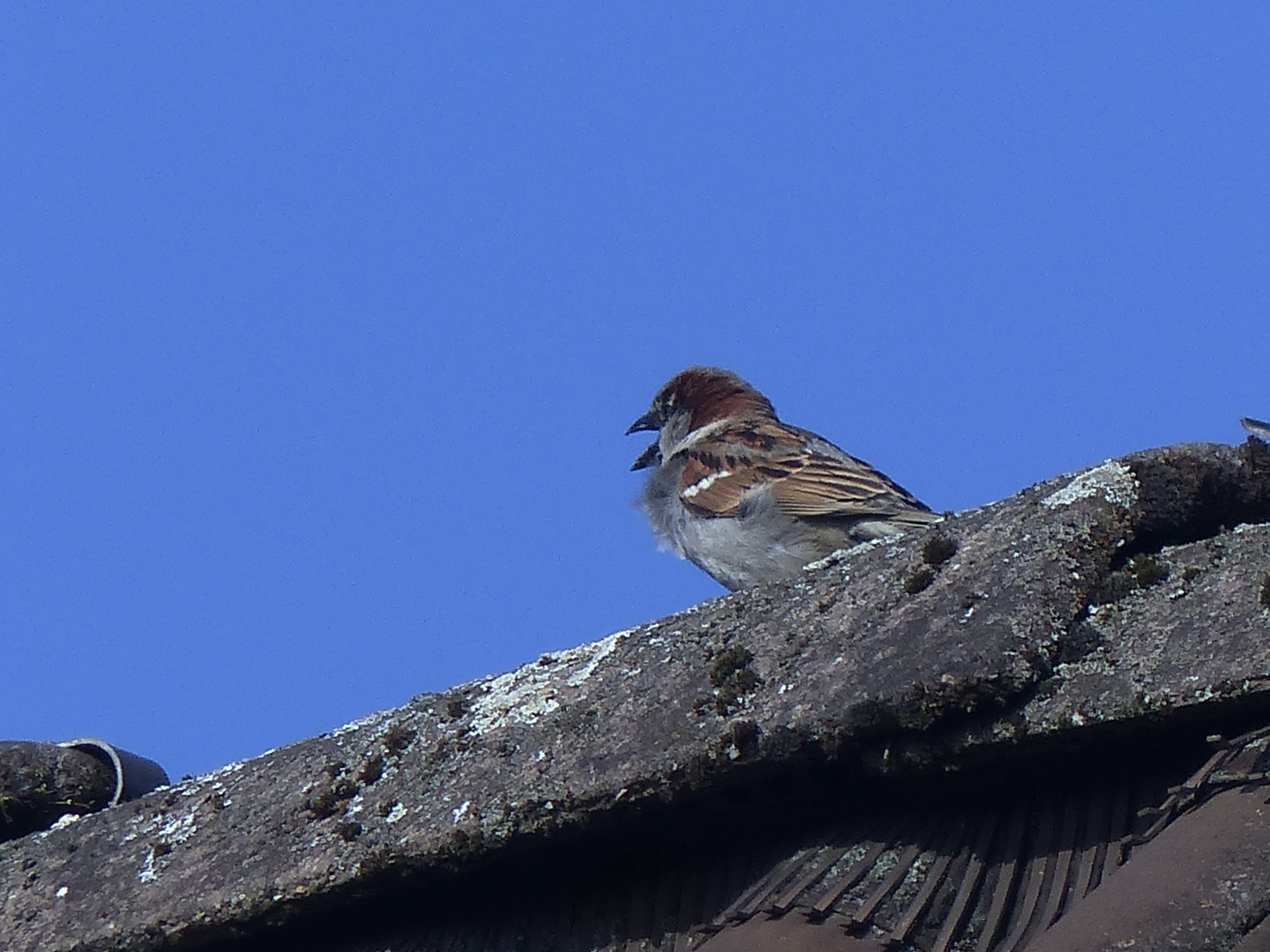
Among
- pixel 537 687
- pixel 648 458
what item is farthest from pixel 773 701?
pixel 648 458

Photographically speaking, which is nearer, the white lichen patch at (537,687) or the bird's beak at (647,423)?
the white lichen patch at (537,687)

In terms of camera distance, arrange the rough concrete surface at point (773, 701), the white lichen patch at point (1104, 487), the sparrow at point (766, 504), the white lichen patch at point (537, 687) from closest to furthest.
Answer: the rough concrete surface at point (773, 701) → the white lichen patch at point (1104, 487) → the white lichen patch at point (537, 687) → the sparrow at point (766, 504)

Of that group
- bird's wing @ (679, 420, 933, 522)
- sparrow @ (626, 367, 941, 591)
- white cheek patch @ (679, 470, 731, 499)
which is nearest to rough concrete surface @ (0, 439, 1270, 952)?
sparrow @ (626, 367, 941, 591)

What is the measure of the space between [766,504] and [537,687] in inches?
129

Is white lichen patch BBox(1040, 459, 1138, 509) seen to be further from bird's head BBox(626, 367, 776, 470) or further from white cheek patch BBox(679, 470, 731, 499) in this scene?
bird's head BBox(626, 367, 776, 470)

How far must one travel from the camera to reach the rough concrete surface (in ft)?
7.83

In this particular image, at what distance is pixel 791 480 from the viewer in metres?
6.43

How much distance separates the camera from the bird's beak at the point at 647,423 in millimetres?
8617

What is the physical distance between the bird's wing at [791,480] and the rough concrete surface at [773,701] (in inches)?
123

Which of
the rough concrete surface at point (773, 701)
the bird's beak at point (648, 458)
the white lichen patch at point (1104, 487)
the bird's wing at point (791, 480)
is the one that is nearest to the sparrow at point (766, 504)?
the bird's wing at point (791, 480)

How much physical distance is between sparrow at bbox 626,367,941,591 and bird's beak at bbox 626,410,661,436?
4.05ft

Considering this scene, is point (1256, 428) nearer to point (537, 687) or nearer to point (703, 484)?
point (537, 687)

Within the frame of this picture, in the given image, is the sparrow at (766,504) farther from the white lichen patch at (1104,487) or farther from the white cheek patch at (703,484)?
the white lichen patch at (1104,487)

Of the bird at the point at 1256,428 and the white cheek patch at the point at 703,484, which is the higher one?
the white cheek patch at the point at 703,484
